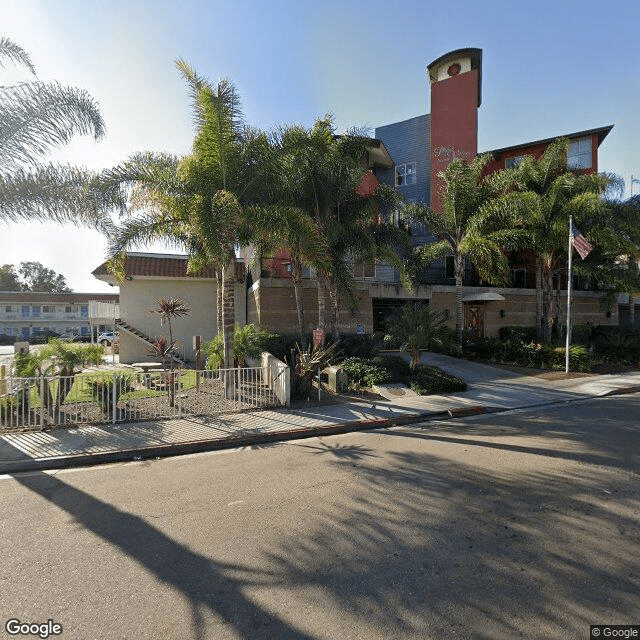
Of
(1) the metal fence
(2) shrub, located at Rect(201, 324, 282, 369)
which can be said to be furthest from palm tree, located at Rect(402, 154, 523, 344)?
(1) the metal fence

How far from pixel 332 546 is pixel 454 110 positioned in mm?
28953

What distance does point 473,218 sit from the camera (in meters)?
17.3

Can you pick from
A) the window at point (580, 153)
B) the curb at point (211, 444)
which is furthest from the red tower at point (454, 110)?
the curb at point (211, 444)

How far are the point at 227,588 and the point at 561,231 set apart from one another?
18.8m

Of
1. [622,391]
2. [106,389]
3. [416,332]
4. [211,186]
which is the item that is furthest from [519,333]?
[106,389]

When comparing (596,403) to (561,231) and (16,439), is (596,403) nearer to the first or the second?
(561,231)

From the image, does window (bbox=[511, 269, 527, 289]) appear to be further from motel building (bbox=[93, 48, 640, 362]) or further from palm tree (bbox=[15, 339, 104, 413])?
palm tree (bbox=[15, 339, 104, 413])

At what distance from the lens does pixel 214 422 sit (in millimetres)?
8297

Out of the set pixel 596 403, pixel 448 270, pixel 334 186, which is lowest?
pixel 596 403

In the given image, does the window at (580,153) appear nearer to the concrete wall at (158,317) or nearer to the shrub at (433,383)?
the shrub at (433,383)

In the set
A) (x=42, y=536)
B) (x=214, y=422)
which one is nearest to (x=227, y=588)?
(x=42, y=536)

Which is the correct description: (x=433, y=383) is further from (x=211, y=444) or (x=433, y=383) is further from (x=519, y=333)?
(x=519, y=333)

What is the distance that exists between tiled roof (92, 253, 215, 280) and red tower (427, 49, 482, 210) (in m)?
16.0

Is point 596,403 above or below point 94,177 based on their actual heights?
below
